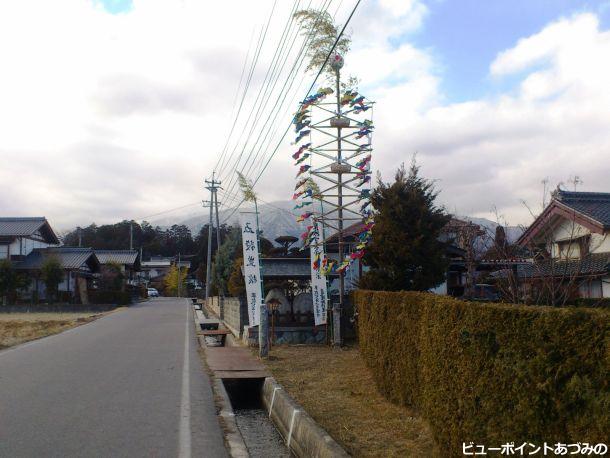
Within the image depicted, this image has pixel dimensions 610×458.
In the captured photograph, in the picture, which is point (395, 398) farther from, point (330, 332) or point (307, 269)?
point (307, 269)

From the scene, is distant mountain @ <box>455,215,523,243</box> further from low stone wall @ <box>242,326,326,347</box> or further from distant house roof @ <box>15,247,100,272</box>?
distant house roof @ <box>15,247,100,272</box>

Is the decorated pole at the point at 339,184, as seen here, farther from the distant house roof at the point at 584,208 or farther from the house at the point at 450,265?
the distant house roof at the point at 584,208

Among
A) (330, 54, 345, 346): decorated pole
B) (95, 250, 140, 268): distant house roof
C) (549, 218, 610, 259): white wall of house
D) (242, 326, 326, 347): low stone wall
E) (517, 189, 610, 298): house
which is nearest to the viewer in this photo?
(330, 54, 345, 346): decorated pole

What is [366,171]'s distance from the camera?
51.0 ft

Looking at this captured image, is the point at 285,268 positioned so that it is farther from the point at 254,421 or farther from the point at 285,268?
the point at 254,421

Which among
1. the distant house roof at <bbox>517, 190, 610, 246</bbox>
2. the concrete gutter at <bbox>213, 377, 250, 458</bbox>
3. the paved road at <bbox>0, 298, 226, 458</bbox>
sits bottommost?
the concrete gutter at <bbox>213, 377, 250, 458</bbox>

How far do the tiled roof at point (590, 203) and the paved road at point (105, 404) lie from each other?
13.3m

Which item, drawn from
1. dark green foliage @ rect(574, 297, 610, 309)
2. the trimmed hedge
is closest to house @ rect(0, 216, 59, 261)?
dark green foliage @ rect(574, 297, 610, 309)

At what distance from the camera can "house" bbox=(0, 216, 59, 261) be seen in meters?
47.1

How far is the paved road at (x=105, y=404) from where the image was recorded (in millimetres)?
6387

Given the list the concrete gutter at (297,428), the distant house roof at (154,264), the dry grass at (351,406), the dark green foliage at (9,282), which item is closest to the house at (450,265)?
the dry grass at (351,406)

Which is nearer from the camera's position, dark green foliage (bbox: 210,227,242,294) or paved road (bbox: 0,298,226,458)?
paved road (bbox: 0,298,226,458)

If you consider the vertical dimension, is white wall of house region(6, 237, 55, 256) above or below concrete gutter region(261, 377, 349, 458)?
above

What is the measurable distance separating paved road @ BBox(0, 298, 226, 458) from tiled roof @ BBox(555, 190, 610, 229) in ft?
43.5
